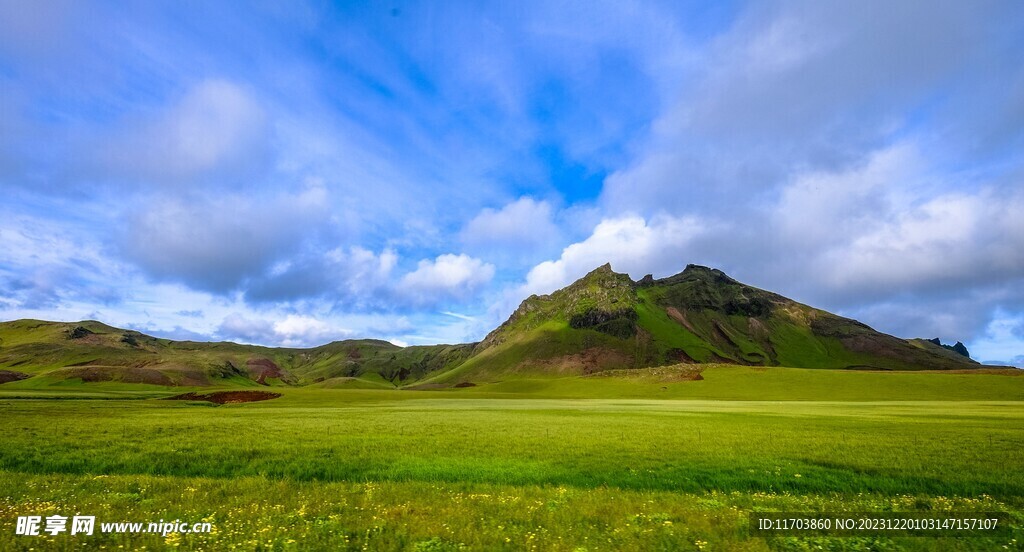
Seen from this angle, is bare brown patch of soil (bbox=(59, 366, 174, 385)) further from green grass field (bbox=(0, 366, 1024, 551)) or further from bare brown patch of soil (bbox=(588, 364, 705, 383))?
bare brown patch of soil (bbox=(588, 364, 705, 383))

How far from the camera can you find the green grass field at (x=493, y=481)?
12203 millimetres

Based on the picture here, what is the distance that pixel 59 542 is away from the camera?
11062mm

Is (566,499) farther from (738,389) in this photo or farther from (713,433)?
(738,389)

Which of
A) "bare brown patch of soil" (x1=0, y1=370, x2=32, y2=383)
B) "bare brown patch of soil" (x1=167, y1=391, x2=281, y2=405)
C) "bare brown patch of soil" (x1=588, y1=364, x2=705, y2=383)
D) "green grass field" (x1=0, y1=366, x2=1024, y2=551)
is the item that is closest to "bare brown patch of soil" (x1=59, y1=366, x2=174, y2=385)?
"bare brown patch of soil" (x1=0, y1=370, x2=32, y2=383)

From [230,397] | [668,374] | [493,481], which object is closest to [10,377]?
[230,397]

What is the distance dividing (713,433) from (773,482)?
16.6 meters

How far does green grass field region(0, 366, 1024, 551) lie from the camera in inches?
480

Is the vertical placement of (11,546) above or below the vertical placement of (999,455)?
above

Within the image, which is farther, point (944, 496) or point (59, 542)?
point (944, 496)

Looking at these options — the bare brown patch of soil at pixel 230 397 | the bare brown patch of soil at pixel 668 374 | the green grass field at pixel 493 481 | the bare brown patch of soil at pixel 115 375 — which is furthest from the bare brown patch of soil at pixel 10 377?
the bare brown patch of soil at pixel 668 374

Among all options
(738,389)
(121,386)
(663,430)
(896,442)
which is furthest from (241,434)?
(121,386)

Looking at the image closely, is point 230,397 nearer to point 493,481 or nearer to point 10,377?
point 493,481

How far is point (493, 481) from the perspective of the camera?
20.8 m

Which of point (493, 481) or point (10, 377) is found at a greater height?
point (10, 377)
